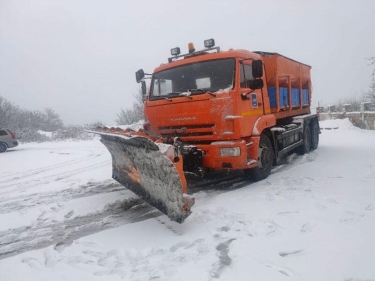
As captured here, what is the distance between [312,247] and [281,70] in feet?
16.3

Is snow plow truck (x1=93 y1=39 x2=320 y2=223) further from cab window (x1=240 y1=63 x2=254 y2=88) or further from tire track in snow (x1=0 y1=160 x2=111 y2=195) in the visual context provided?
tire track in snow (x1=0 y1=160 x2=111 y2=195)

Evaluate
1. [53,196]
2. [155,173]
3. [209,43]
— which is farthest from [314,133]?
[53,196]

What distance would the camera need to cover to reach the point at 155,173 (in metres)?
3.90

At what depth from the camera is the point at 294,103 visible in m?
7.96

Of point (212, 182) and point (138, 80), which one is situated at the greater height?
point (138, 80)

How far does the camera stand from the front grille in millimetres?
5020

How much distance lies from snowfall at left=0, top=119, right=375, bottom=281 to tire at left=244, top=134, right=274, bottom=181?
0.20 m

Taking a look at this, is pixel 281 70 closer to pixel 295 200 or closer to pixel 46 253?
pixel 295 200

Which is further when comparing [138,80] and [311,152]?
[311,152]

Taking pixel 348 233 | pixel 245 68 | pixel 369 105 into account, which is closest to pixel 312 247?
pixel 348 233

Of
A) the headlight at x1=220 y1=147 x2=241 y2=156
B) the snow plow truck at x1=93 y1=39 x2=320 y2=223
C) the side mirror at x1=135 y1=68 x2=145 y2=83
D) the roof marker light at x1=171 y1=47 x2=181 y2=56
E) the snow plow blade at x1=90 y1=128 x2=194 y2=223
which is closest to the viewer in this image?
the snow plow blade at x1=90 y1=128 x2=194 y2=223

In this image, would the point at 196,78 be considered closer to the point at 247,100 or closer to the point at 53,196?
the point at 247,100

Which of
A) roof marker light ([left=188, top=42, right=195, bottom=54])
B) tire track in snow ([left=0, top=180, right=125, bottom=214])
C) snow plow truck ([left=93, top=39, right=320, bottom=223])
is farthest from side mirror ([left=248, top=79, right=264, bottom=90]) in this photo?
tire track in snow ([left=0, top=180, right=125, bottom=214])

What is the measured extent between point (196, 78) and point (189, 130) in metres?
1.07
